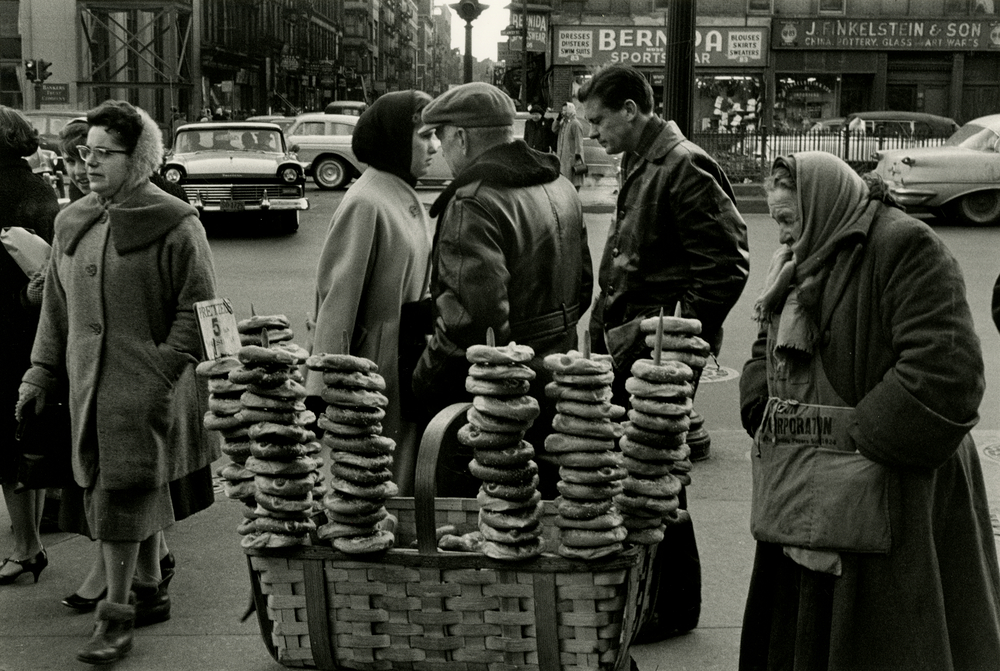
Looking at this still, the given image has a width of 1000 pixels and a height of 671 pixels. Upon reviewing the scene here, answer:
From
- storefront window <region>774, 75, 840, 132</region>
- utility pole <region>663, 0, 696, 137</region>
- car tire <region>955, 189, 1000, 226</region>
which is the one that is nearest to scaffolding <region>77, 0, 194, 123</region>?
storefront window <region>774, 75, 840, 132</region>

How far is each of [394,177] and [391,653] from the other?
75.8 inches

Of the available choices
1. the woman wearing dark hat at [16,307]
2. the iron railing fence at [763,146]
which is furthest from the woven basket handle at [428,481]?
the iron railing fence at [763,146]

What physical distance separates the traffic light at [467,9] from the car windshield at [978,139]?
26.4 feet

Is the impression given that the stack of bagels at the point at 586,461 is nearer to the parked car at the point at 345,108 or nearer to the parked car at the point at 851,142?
the parked car at the point at 851,142

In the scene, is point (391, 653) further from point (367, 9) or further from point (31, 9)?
point (367, 9)

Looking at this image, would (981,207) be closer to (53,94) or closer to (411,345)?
(411,345)

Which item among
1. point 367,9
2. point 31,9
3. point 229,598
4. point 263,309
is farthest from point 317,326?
point 367,9

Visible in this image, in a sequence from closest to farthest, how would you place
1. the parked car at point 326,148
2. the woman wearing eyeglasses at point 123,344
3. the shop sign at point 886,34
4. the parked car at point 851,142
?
the woman wearing eyeglasses at point 123,344, the parked car at point 851,142, the parked car at point 326,148, the shop sign at point 886,34

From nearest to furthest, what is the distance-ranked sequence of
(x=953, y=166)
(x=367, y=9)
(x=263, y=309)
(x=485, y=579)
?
1. (x=485, y=579)
2. (x=263, y=309)
3. (x=953, y=166)
4. (x=367, y=9)

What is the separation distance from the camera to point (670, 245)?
14.1ft

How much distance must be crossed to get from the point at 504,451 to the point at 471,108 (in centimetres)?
132

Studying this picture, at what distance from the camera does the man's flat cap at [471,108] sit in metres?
3.72

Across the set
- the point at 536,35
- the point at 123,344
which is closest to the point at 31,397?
the point at 123,344

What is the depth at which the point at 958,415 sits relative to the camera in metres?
2.94
